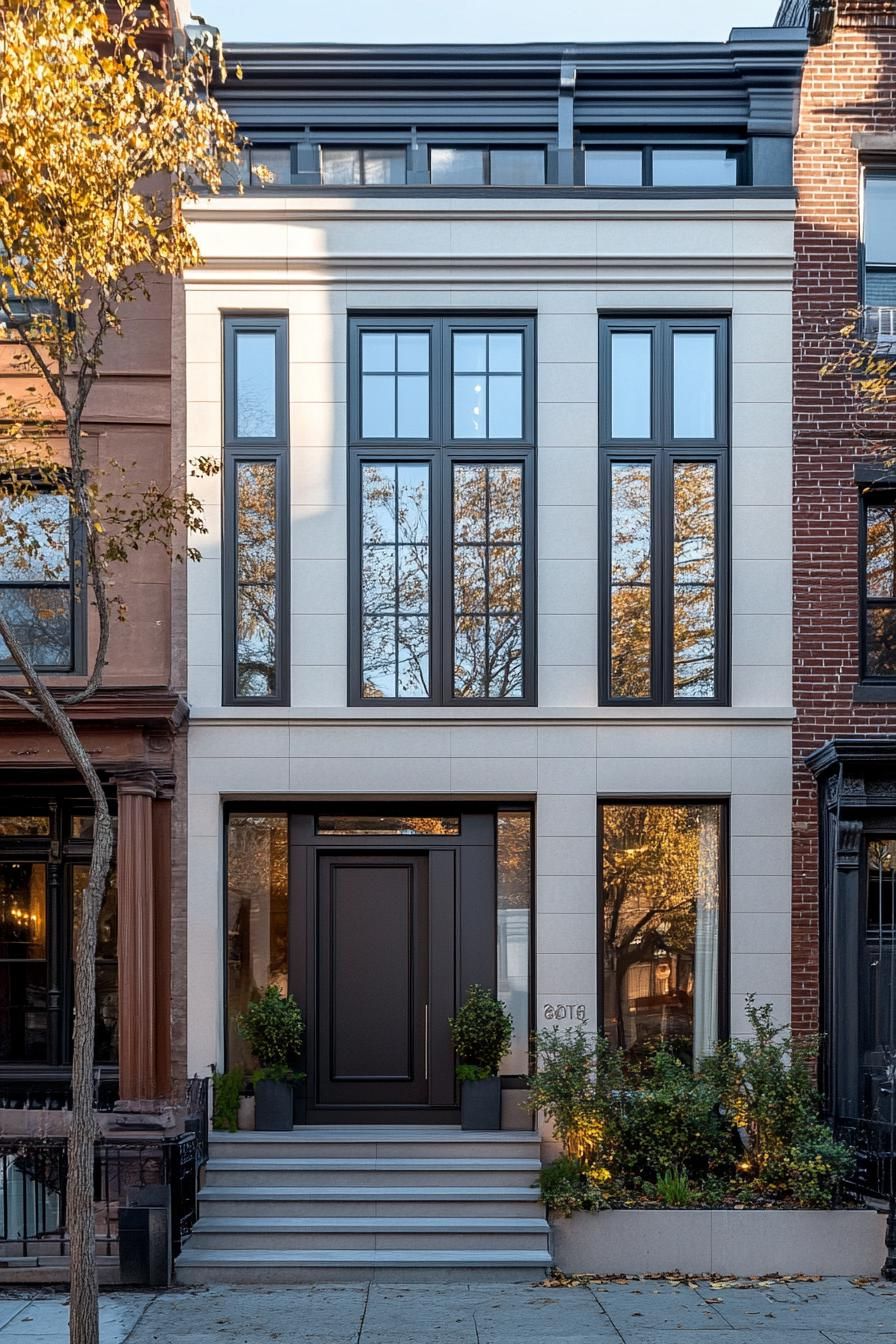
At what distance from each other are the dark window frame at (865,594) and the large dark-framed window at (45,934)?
299 inches

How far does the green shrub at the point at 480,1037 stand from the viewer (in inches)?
465

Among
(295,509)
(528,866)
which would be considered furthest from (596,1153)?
(295,509)

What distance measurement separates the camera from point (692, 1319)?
368 inches

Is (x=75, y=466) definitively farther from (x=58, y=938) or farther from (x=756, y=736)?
(x=756, y=736)

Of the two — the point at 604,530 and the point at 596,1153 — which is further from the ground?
the point at 604,530

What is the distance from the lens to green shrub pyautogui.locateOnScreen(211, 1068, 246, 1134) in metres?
11.8

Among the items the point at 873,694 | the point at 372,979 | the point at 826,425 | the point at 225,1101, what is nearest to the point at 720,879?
the point at 873,694

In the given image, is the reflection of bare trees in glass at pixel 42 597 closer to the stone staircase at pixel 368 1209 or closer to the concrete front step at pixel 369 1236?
the stone staircase at pixel 368 1209

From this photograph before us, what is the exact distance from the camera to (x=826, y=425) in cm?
1254

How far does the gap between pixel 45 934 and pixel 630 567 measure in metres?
6.86

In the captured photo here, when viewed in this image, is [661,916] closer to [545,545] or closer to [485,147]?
[545,545]

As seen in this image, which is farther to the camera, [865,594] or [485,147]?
[485,147]

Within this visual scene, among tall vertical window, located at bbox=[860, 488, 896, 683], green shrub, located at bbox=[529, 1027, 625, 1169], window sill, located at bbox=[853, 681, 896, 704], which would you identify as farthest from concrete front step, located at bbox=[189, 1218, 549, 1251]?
tall vertical window, located at bbox=[860, 488, 896, 683]

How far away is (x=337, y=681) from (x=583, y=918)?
3.32 metres
